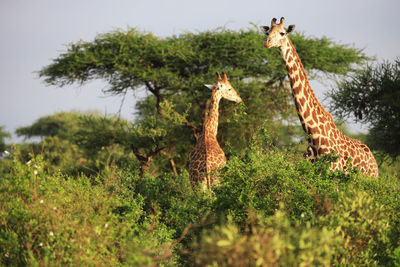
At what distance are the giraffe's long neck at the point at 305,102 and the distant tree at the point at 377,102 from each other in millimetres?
6788

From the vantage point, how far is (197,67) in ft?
53.1

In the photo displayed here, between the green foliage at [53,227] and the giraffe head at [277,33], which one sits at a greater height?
the giraffe head at [277,33]

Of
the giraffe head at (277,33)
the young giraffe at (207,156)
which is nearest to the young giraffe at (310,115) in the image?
the giraffe head at (277,33)

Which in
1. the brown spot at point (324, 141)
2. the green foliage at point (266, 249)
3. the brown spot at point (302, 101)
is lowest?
the green foliage at point (266, 249)

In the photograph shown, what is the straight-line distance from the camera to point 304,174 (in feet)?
19.3

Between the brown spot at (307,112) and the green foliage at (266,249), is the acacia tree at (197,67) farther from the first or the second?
the green foliage at (266,249)

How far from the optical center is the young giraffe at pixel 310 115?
22.8ft

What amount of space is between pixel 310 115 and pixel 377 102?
26.7ft

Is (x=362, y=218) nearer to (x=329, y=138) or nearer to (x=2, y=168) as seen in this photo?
(x=329, y=138)

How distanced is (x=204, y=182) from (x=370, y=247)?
14.1 feet

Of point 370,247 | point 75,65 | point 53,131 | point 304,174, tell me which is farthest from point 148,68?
point 53,131

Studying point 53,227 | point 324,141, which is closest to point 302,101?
A: point 324,141

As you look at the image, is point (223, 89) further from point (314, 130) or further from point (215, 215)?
point (215, 215)

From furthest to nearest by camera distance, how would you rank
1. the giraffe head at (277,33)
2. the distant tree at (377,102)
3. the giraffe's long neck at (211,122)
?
the distant tree at (377,102) → the giraffe's long neck at (211,122) → the giraffe head at (277,33)
